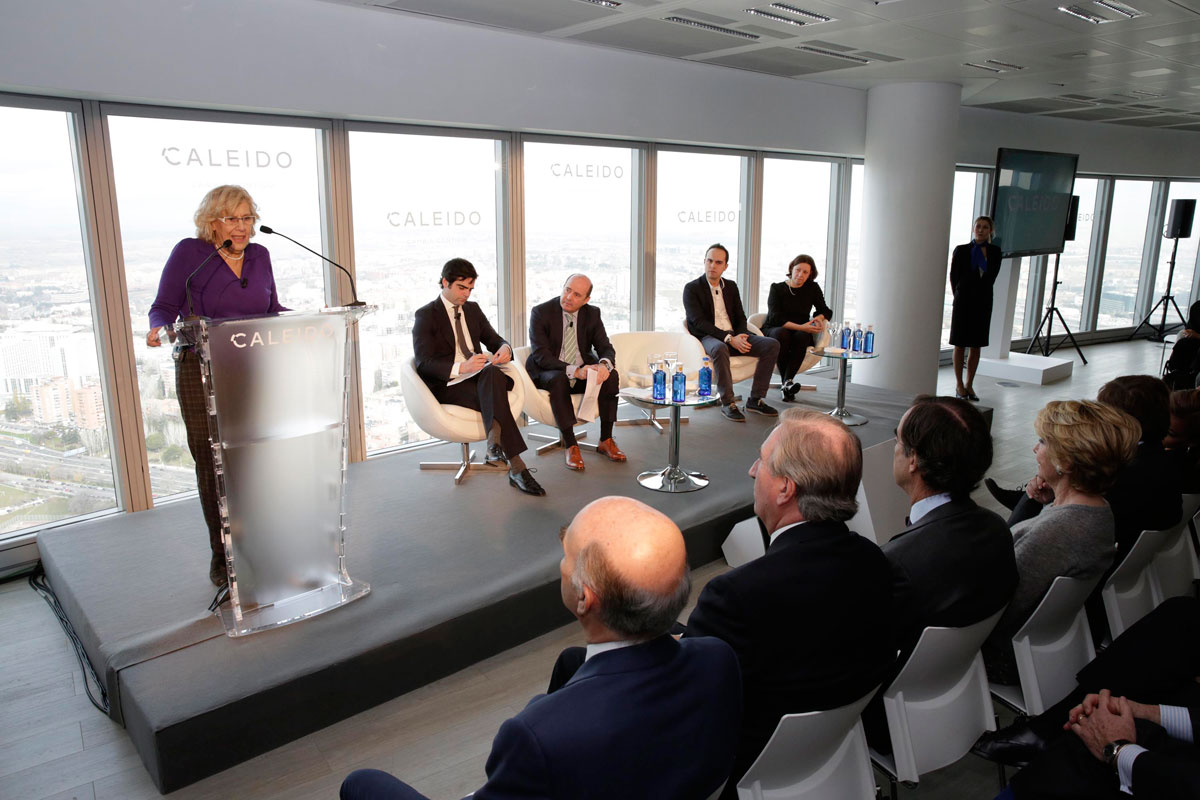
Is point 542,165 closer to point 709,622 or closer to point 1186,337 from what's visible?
point 709,622

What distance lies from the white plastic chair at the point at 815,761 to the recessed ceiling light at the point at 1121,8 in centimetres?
486

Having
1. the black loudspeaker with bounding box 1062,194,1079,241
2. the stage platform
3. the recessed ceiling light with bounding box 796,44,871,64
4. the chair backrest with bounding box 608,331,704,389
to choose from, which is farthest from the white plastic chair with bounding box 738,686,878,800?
the black loudspeaker with bounding box 1062,194,1079,241

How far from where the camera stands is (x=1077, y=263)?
1232 centimetres

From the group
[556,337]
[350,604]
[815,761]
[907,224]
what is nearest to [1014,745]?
[815,761]

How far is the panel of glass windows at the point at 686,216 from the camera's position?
7441 millimetres

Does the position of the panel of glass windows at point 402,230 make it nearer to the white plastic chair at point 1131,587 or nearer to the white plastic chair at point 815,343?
the white plastic chair at point 815,343

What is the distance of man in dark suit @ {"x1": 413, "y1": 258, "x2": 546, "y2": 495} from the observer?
193 inches

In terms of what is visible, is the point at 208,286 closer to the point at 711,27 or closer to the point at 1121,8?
the point at 711,27

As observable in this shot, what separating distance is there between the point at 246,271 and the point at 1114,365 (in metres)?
10.9

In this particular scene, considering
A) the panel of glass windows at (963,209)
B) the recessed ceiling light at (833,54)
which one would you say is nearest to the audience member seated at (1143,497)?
the recessed ceiling light at (833,54)

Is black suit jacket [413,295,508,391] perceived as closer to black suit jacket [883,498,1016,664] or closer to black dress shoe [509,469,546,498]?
black dress shoe [509,469,546,498]

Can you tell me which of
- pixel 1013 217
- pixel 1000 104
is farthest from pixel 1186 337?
pixel 1000 104

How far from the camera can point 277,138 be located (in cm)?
505

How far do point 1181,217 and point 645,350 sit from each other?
30.7 ft
